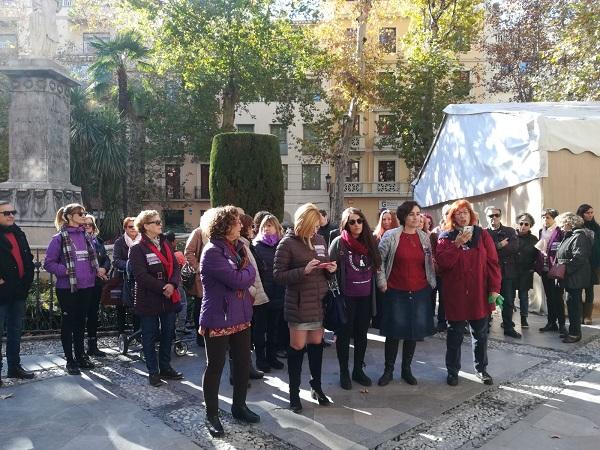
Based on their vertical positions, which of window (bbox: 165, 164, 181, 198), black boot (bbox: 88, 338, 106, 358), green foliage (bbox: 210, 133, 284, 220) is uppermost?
window (bbox: 165, 164, 181, 198)

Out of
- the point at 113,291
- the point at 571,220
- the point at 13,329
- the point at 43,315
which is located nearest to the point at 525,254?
the point at 571,220

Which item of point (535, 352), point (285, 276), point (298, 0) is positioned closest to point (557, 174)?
point (535, 352)

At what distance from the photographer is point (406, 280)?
4.97 m

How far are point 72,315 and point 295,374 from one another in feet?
8.43

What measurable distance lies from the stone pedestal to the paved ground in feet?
12.0

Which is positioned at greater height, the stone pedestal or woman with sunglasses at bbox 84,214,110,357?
the stone pedestal

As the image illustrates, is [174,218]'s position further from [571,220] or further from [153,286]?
[153,286]

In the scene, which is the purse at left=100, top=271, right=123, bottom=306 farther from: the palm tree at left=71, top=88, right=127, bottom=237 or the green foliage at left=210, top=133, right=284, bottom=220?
the palm tree at left=71, top=88, right=127, bottom=237

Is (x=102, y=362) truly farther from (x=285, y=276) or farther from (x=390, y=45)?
(x=390, y=45)

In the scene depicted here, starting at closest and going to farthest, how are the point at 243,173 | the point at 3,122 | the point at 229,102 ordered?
1. the point at 243,173
2. the point at 3,122
3. the point at 229,102

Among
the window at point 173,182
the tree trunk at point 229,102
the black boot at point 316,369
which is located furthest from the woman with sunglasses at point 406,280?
the window at point 173,182

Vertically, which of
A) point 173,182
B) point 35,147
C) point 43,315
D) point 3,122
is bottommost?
point 43,315

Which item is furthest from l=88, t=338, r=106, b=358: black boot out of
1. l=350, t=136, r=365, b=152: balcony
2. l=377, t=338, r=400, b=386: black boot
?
l=350, t=136, r=365, b=152: balcony

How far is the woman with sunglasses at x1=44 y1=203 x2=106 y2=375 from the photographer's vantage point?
206 inches
